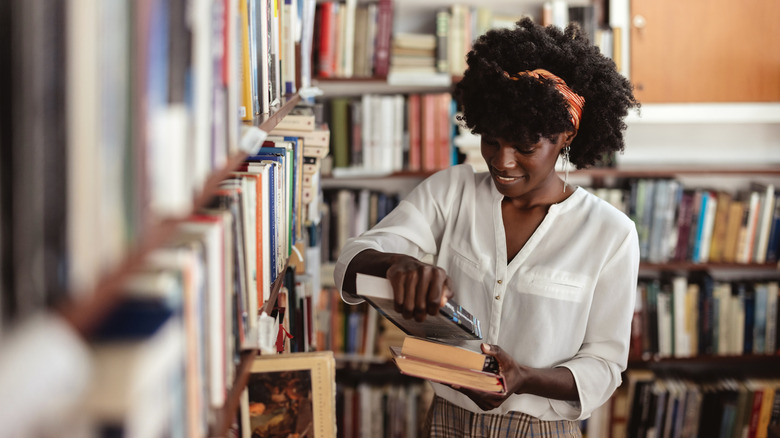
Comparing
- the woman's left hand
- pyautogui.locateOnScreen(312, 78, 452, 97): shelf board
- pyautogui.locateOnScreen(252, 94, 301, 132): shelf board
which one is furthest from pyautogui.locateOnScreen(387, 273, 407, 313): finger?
pyautogui.locateOnScreen(312, 78, 452, 97): shelf board

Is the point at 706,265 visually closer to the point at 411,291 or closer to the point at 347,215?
A: the point at 347,215

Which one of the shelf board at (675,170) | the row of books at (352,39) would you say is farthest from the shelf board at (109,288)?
the shelf board at (675,170)

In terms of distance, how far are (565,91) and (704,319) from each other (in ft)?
6.09

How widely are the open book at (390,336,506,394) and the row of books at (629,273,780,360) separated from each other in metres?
1.86

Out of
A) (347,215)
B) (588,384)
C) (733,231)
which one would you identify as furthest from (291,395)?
(733,231)

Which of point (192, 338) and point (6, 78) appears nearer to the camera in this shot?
point (6, 78)

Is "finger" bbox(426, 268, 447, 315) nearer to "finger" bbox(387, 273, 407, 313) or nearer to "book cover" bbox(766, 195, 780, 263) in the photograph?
"finger" bbox(387, 273, 407, 313)

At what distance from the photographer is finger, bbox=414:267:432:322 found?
117cm

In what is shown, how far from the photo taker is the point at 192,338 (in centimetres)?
68

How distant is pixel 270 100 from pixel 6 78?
3.56 feet

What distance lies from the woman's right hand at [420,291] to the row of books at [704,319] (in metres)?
1.97

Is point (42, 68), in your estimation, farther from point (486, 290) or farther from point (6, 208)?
point (486, 290)

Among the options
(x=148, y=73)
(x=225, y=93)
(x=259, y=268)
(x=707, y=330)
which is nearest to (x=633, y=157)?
(x=707, y=330)

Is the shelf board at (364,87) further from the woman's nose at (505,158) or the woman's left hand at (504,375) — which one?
the woman's left hand at (504,375)
